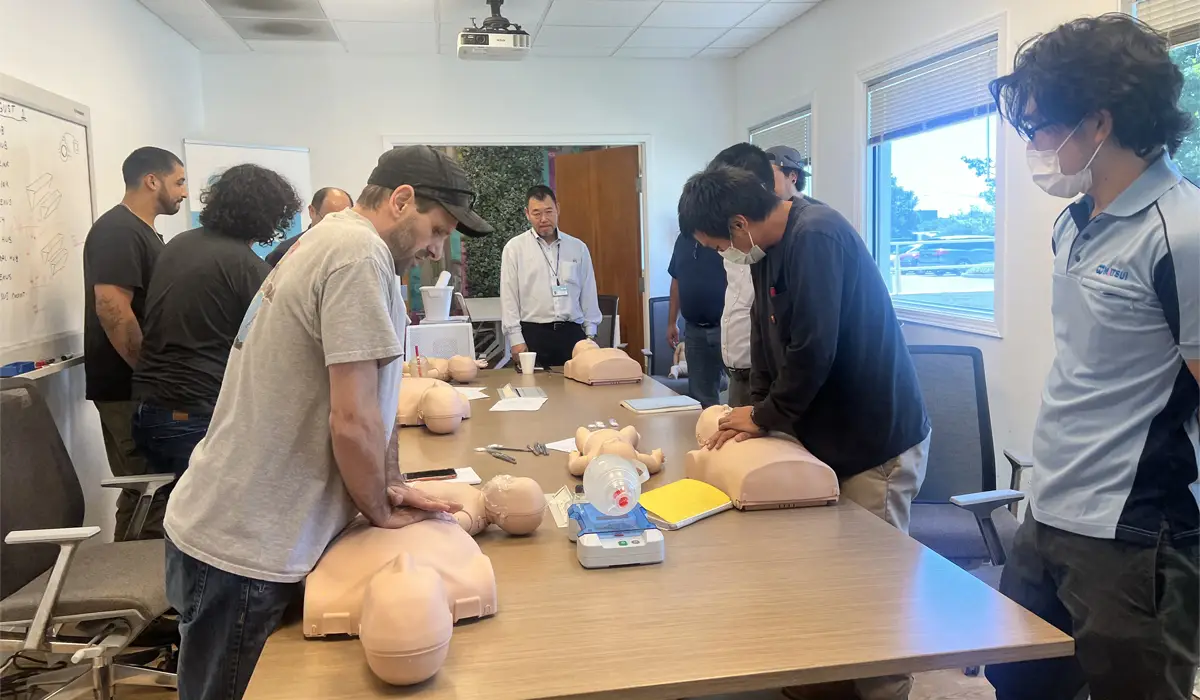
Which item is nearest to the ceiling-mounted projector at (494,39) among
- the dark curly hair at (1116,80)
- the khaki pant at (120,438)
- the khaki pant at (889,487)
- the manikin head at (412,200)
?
the khaki pant at (120,438)

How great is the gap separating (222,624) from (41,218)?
2.48 metres

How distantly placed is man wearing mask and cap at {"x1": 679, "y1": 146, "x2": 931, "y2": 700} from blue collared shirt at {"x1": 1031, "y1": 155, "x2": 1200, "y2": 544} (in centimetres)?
49

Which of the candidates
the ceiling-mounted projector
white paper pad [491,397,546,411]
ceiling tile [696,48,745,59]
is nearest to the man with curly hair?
white paper pad [491,397,546,411]

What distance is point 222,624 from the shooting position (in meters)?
1.23

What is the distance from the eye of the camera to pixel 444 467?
2059mm

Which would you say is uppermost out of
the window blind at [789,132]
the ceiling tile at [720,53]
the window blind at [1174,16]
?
the ceiling tile at [720,53]

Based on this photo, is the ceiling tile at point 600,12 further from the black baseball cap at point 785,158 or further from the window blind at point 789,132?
the black baseball cap at point 785,158

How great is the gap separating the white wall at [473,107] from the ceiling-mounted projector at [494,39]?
4.59 ft

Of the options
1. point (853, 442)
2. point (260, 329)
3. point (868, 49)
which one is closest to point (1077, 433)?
point (853, 442)

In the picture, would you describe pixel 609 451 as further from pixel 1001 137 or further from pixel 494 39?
pixel 494 39

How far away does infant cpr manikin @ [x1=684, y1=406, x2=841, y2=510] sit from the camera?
166 centimetres

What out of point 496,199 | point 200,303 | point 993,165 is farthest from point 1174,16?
point 496,199

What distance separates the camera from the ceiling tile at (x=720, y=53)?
553cm

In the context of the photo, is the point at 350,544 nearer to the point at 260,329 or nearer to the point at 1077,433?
the point at 260,329
